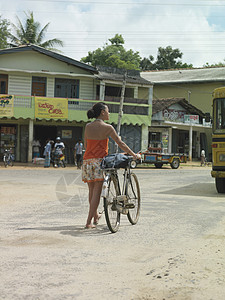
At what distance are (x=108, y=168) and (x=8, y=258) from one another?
2096mm

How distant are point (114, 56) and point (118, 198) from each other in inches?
1868

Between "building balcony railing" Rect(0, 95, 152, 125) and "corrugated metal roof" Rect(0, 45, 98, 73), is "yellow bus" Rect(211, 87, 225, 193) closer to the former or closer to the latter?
"building balcony railing" Rect(0, 95, 152, 125)

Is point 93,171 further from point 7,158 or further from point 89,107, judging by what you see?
point 89,107

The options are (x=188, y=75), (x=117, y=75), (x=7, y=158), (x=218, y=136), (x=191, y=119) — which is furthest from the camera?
(x=188, y=75)

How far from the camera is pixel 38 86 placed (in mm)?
31531

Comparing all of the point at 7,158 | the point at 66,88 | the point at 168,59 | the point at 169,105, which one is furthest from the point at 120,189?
the point at 168,59

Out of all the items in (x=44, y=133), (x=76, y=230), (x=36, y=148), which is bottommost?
(x=76, y=230)

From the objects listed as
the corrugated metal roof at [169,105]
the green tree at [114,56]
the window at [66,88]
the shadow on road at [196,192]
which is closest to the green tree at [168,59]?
the green tree at [114,56]

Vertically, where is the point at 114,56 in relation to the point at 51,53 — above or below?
above

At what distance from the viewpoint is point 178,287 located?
3846 mm

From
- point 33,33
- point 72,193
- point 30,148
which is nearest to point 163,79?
point 33,33

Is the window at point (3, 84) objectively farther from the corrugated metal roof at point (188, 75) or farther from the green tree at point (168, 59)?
the green tree at point (168, 59)

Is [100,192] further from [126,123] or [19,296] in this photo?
[126,123]

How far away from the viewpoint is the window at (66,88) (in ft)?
104
